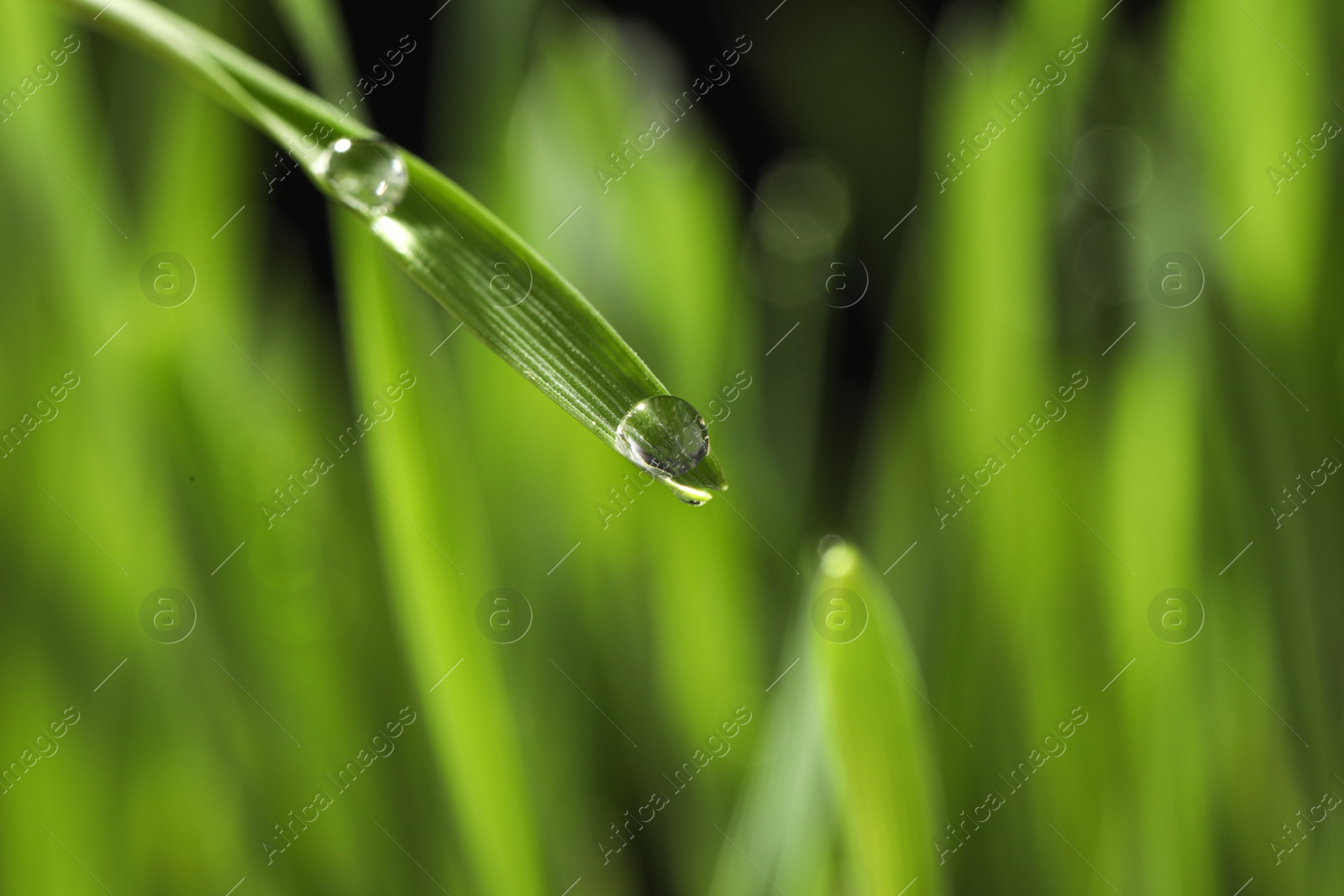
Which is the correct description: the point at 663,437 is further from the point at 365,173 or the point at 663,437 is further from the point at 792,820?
the point at 792,820

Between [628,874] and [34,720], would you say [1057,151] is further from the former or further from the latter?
[34,720]

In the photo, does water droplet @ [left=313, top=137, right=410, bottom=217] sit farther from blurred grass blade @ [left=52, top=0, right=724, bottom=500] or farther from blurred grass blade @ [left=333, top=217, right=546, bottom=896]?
blurred grass blade @ [left=333, top=217, right=546, bottom=896]

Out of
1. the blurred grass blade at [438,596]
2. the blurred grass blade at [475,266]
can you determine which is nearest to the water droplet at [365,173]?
the blurred grass blade at [475,266]

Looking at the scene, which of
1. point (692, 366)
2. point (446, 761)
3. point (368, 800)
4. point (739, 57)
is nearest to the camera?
point (446, 761)

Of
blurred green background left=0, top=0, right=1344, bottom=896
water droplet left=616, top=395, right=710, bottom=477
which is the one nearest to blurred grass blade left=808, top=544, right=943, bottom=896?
blurred green background left=0, top=0, right=1344, bottom=896

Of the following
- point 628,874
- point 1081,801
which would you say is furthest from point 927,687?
point 628,874

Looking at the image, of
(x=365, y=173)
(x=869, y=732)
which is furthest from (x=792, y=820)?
(x=365, y=173)

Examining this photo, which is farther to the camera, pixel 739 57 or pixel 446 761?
pixel 739 57
